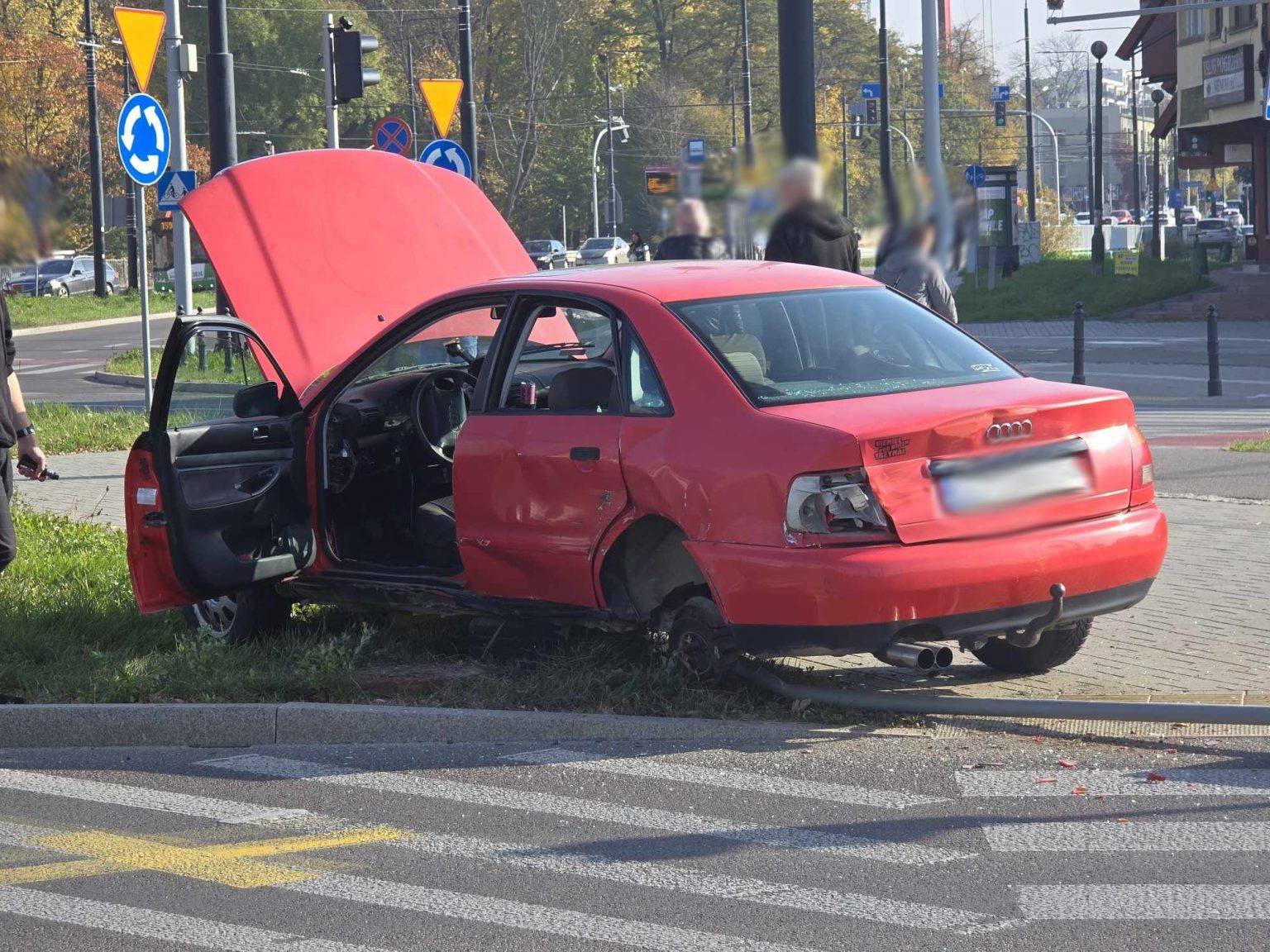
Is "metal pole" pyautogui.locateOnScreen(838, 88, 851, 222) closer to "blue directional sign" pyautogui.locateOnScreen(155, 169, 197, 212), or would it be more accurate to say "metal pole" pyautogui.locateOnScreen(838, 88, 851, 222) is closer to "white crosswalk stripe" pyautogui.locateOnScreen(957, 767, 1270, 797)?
"white crosswalk stripe" pyautogui.locateOnScreen(957, 767, 1270, 797)

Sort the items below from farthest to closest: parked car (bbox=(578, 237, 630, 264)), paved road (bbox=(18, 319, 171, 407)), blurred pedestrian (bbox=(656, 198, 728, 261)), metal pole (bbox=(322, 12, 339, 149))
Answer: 1. parked car (bbox=(578, 237, 630, 264))
2. paved road (bbox=(18, 319, 171, 407))
3. metal pole (bbox=(322, 12, 339, 149))
4. blurred pedestrian (bbox=(656, 198, 728, 261))

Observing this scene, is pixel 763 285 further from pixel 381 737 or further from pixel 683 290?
pixel 381 737

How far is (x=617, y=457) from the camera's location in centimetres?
624

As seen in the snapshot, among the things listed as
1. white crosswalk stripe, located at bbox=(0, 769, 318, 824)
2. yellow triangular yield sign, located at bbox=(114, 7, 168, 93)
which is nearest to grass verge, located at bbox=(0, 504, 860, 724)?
white crosswalk stripe, located at bbox=(0, 769, 318, 824)

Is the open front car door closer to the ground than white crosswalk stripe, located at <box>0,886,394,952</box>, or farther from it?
farther from it

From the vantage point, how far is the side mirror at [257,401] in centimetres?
734

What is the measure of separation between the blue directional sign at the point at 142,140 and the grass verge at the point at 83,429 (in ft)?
8.02

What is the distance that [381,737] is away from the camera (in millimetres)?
6297

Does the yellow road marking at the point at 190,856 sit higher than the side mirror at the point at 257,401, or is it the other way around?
the side mirror at the point at 257,401

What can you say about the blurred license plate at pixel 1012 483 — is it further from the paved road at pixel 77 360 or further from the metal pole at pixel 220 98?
the paved road at pixel 77 360

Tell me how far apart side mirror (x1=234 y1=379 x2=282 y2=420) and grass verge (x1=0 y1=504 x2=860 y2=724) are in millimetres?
969

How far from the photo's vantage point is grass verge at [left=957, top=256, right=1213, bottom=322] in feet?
120

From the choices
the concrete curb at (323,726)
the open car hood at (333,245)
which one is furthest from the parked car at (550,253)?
the concrete curb at (323,726)

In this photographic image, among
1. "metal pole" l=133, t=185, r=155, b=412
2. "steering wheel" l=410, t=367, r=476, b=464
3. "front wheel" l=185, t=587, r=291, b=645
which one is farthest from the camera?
"metal pole" l=133, t=185, r=155, b=412
